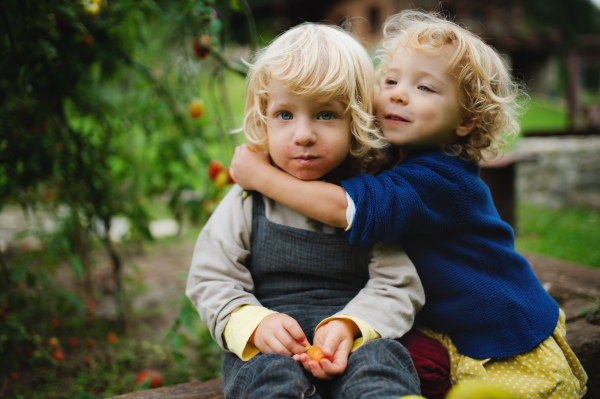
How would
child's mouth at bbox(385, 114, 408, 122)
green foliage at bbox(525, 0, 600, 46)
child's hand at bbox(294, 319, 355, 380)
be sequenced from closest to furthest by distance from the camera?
1. child's hand at bbox(294, 319, 355, 380)
2. child's mouth at bbox(385, 114, 408, 122)
3. green foliage at bbox(525, 0, 600, 46)

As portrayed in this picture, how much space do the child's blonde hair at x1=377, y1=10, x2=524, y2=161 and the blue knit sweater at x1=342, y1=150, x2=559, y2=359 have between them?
0.26ft

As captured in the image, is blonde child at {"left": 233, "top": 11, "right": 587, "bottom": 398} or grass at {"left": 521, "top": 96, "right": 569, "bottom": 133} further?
grass at {"left": 521, "top": 96, "right": 569, "bottom": 133}

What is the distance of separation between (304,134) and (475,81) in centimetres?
46

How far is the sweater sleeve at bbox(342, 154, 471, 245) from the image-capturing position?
997 millimetres

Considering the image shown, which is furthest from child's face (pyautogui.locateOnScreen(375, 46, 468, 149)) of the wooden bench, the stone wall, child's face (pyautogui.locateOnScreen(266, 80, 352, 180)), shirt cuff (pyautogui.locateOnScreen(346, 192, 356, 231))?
the stone wall

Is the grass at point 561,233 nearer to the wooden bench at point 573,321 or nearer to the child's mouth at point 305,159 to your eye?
the wooden bench at point 573,321

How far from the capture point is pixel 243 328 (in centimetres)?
102

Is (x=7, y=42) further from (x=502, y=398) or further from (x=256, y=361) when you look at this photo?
(x=502, y=398)

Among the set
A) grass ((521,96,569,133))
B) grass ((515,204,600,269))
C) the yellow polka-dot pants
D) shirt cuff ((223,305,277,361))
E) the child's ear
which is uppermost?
the child's ear

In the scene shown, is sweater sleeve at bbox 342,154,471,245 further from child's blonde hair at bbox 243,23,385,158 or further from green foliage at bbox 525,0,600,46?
green foliage at bbox 525,0,600,46

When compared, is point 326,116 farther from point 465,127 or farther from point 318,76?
point 465,127

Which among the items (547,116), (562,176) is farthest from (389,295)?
(547,116)

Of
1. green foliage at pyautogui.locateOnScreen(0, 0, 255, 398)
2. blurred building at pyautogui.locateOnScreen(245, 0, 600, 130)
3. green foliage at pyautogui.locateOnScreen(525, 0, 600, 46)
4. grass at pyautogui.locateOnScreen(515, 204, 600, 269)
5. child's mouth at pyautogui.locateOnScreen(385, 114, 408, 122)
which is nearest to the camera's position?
child's mouth at pyautogui.locateOnScreen(385, 114, 408, 122)

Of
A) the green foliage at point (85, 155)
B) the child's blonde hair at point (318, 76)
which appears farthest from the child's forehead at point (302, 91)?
the green foliage at point (85, 155)
